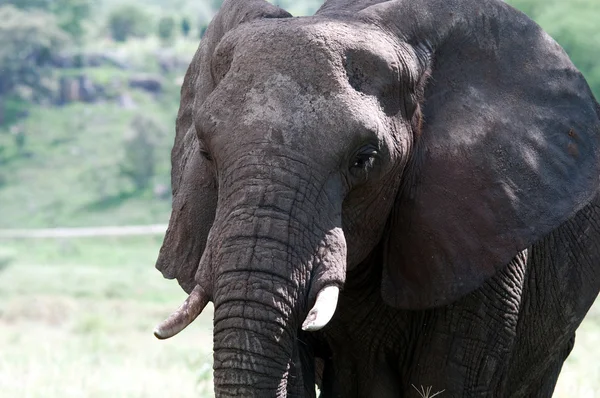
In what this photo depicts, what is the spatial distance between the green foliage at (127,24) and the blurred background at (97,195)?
0.20 ft

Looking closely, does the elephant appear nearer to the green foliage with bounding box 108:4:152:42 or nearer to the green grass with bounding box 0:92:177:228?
the green grass with bounding box 0:92:177:228

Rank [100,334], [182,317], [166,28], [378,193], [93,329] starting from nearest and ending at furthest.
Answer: [182,317]
[378,193]
[100,334]
[93,329]
[166,28]

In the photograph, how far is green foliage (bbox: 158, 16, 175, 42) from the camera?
74000 millimetres

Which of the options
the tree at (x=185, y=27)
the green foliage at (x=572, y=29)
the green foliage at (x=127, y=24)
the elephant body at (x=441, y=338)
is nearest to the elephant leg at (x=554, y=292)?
the elephant body at (x=441, y=338)

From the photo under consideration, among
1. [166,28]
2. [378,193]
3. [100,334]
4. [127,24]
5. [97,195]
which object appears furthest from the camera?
[127,24]

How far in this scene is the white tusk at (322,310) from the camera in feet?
13.6

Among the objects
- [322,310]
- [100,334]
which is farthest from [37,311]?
[322,310]

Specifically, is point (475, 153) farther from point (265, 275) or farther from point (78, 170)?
point (78, 170)

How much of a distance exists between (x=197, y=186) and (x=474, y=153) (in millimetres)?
1101

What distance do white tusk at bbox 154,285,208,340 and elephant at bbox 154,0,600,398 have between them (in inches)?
0.5

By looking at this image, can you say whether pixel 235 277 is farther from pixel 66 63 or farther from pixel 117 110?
pixel 66 63

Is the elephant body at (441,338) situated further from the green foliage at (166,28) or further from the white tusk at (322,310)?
the green foliage at (166,28)

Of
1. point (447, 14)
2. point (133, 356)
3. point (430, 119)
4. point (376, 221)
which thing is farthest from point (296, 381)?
point (133, 356)

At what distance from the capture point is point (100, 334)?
1662cm
